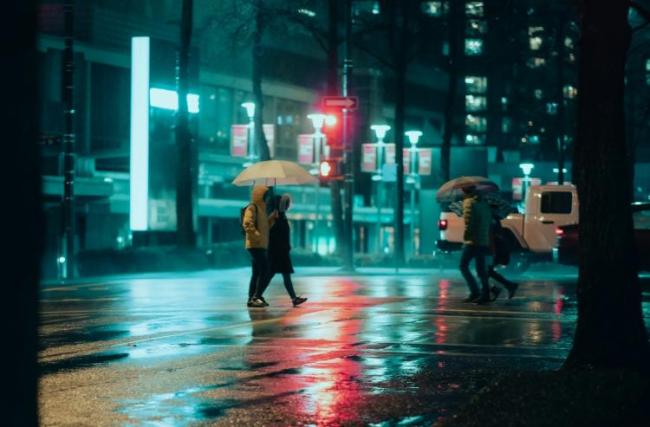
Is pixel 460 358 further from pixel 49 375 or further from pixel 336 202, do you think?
pixel 336 202

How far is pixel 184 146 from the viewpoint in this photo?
3975 centimetres

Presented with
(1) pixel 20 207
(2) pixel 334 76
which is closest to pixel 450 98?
(2) pixel 334 76

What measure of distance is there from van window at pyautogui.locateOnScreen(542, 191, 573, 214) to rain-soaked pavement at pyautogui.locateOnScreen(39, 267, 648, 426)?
8826 mm

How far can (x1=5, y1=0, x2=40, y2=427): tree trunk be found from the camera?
643cm

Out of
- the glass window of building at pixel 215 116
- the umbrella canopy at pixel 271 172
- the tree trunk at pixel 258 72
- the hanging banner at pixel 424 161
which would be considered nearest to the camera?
the umbrella canopy at pixel 271 172

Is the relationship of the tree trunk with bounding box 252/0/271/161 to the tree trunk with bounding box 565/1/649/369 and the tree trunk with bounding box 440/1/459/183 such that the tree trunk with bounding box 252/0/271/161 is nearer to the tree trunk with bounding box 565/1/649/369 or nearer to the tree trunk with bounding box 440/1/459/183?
the tree trunk with bounding box 440/1/459/183

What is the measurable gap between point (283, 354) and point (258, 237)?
6.94 metres

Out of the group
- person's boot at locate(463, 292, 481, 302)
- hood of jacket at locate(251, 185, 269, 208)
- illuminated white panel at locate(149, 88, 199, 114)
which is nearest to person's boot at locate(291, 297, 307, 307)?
hood of jacket at locate(251, 185, 269, 208)

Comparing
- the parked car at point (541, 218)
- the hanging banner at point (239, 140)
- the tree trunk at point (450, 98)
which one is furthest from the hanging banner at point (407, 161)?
the parked car at point (541, 218)

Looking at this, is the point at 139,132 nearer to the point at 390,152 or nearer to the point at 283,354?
the point at 390,152

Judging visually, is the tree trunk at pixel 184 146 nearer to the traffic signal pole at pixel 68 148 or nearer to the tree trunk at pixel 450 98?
the traffic signal pole at pixel 68 148

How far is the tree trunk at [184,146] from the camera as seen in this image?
130ft

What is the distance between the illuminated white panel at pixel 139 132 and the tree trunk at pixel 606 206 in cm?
2910

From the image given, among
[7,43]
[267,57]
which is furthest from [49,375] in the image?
[267,57]
